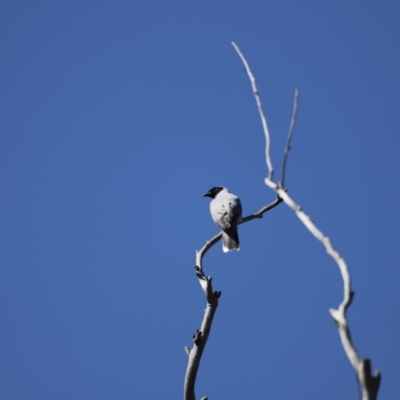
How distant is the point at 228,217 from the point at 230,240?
17.1 inches

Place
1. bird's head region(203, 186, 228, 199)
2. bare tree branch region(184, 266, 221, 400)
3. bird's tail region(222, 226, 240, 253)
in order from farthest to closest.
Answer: bird's head region(203, 186, 228, 199) → bird's tail region(222, 226, 240, 253) → bare tree branch region(184, 266, 221, 400)

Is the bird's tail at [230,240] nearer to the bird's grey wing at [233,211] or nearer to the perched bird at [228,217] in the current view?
the perched bird at [228,217]

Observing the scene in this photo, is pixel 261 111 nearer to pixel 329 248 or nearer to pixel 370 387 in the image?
pixel 329 248

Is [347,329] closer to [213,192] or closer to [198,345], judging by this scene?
[198,345]

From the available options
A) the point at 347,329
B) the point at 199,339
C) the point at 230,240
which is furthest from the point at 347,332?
the point at 230,240

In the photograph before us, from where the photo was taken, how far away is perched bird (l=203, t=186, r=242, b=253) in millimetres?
7293

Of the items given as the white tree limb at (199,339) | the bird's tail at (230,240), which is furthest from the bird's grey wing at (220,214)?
the white tree limb at (199,339)

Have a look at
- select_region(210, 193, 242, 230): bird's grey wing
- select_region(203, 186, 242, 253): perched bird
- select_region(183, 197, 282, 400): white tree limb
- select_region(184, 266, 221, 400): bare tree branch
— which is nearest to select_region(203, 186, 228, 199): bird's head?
select_region(203, 186, 242, 253): perched bird

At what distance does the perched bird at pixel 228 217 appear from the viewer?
729cm

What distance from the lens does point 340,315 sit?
2.46 metres

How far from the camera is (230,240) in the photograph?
7.30 m

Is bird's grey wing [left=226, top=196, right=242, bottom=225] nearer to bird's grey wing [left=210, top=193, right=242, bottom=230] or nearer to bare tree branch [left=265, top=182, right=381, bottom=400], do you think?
bird's grey wing [left=210, top=193, right=242, bottom=230]

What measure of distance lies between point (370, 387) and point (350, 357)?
0.14 meters

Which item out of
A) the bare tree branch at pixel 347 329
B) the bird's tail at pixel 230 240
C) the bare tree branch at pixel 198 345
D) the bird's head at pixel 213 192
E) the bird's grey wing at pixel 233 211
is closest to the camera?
the bare tree branch at pixel 347 329
